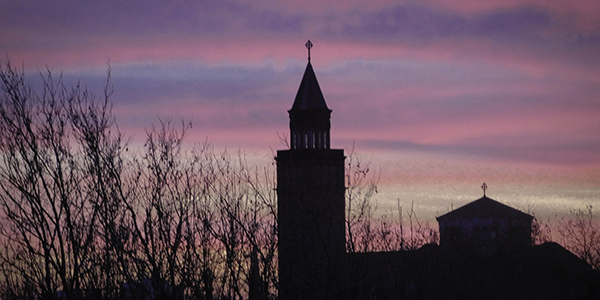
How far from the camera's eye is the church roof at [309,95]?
4128 cm

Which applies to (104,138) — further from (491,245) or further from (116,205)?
(491,245)

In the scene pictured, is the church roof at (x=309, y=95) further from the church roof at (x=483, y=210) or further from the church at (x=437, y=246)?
the church roof at (x=483, y=210)

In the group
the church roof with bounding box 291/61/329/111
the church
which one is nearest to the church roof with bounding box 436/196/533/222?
the church

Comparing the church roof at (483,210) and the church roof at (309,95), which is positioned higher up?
the church roof at (309,95)

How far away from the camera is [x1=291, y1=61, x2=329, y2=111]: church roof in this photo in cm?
4128

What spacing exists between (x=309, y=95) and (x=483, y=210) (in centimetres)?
2269

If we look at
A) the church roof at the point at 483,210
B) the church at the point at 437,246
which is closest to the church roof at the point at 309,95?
the church at the point at 437,246

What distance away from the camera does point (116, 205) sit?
15.0 m

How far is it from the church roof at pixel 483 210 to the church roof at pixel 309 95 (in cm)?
2036

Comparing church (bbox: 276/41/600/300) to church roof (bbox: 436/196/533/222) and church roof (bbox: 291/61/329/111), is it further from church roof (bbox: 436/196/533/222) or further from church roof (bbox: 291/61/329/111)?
church roof (bbox: 436/196/533/222)

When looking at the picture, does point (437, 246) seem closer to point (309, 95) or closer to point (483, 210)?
point (309, 95)

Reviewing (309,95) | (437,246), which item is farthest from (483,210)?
(309,95)

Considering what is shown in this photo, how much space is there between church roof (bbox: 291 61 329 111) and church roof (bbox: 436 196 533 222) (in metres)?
20.4

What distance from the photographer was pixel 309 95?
41531 mm
